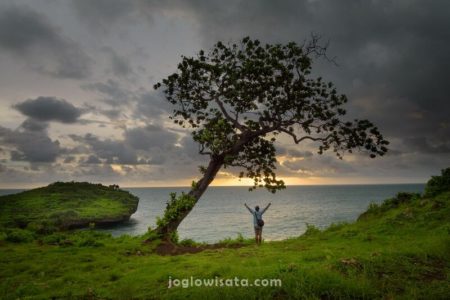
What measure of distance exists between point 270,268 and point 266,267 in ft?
1.31

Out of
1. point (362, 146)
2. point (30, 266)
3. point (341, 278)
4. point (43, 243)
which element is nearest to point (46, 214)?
point (43, 243)

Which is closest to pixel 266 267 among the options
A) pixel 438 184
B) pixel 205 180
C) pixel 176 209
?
pixel 176 209

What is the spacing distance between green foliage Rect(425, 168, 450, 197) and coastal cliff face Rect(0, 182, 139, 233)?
225ft

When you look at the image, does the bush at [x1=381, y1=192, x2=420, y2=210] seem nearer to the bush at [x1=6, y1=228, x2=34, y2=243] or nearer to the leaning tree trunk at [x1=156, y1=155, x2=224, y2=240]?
the leaning tree trunk at [x1=156, y1=155, x2=224, y2=240]

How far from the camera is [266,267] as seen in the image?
37.7 ft

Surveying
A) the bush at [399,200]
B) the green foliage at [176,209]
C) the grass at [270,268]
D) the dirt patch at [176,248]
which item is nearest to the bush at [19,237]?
the grass at [270,268]

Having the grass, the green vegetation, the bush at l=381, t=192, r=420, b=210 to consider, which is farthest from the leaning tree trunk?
the bush at l=381, t=192, r=420, b=210

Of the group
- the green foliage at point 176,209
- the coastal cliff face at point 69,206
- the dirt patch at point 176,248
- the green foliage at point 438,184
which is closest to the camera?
the dirt patch at point 176,248

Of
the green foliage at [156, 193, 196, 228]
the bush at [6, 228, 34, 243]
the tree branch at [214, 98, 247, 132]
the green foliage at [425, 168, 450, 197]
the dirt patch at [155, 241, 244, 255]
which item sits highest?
the tree branch at [214, 98, 247, 132]

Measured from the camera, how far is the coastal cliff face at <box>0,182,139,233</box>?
80256 mm

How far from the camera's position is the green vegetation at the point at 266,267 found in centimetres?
911

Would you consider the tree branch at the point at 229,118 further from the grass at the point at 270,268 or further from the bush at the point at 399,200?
the bush at the point at 399,200

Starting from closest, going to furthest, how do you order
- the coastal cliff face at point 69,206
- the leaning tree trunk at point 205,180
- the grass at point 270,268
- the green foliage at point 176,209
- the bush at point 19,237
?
the grass at point 270,268, the bush at point 19,237, the green foliage at point 176,209, the leaning tree trunk at point 205,180, the coastal cliff face at point 69,206

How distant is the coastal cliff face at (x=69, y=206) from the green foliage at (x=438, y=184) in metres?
68.5
